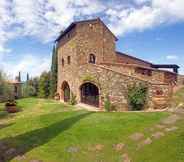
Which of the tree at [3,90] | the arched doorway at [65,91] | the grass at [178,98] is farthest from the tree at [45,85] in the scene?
the grass at [178,98]

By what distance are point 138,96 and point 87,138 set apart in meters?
9.54

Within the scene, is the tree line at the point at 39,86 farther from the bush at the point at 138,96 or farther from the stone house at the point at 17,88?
the bush at the point at 138,96

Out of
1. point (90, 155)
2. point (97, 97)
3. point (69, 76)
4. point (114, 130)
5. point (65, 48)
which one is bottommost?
point (90, 155)

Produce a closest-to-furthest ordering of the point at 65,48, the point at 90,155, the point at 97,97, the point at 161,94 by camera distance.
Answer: the point at 90,155 → the point at 161,94 → the point at 97,97 → the point at 65,48

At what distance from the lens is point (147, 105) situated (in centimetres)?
2217

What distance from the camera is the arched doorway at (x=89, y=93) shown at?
27837 millimetres

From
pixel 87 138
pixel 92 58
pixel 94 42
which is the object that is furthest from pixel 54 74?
Result: pixel 87 138

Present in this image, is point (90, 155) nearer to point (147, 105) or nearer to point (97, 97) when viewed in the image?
point (147, 105)

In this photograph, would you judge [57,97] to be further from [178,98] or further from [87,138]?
[87,138]

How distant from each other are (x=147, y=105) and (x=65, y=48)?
17.0m

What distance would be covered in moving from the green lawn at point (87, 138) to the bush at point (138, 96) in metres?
4.42

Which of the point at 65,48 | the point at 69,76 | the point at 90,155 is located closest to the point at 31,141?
the point at 90,155

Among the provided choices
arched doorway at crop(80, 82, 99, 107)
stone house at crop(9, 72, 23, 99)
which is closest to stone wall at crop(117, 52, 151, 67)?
arched doorway at crop(80, 82, 99, 107)

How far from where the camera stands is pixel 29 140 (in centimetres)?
1472
